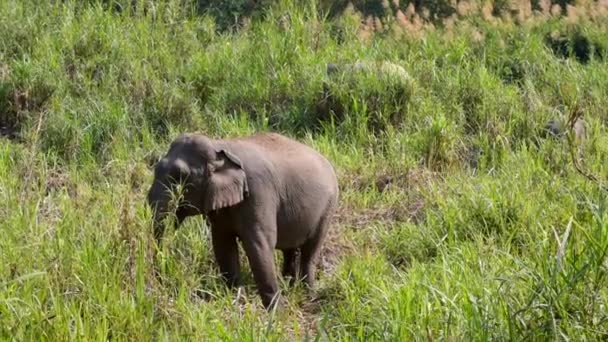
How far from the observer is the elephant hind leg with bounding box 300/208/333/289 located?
6.31m

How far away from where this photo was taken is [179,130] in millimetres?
8711

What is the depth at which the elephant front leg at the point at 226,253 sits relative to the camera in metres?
5.96

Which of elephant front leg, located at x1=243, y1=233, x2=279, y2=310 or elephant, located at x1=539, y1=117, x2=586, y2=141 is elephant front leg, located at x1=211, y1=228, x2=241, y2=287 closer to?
elephant front leg, located at x1=243, y1=233, x2=279, y2=310

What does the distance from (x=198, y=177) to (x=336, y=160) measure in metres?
2.70

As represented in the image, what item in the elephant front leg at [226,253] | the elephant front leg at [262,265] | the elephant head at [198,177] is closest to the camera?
the elephant head at [198,177]

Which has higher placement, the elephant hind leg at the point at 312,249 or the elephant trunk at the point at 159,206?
the elephant trunk at the point at 159,206

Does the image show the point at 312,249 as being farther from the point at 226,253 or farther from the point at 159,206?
the point at 159,206

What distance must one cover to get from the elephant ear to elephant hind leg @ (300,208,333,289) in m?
0.80

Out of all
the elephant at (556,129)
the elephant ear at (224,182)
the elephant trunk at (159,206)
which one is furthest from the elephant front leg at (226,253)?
the elephant at (556,129)

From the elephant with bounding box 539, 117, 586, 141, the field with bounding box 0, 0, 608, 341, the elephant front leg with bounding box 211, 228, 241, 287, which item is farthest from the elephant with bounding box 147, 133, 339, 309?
the elephant with bounding box 539, 117, 586, 141

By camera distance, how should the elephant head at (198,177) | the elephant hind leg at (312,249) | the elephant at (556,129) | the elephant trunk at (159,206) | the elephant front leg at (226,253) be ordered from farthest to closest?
the elephant at (556,129)
the elephant hind leg at (312,249)
the elephant front leg at (226,253)
the elephant head at (198,177)
the elephant trunk at (159,206)

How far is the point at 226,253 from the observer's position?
5980mm

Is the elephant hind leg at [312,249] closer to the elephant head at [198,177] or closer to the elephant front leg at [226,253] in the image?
the elephant front leg at [226,253]

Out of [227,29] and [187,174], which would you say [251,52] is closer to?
[227,29]
